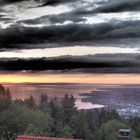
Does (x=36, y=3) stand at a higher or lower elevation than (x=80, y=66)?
higher

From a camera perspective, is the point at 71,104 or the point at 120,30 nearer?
the point at 120,30

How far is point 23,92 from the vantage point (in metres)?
6.41

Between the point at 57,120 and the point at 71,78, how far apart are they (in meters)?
0.52

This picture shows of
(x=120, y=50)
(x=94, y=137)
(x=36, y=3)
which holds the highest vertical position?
(x=36, y=3)

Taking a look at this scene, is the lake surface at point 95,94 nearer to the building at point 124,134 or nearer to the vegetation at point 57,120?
the vegetation at point 57,120

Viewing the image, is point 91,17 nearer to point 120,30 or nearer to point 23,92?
point 120,30

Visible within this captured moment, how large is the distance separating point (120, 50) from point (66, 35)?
57 cm

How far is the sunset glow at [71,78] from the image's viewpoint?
606cm

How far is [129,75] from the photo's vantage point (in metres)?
6.01

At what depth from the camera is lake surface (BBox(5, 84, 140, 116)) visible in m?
6.08

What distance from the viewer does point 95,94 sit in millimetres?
6156

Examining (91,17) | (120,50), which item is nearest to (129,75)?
(120,50)

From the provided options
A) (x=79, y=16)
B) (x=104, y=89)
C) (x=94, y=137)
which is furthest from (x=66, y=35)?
(x=94, y=137)

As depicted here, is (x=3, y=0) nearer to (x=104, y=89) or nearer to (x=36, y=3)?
(x=36, y=3)
